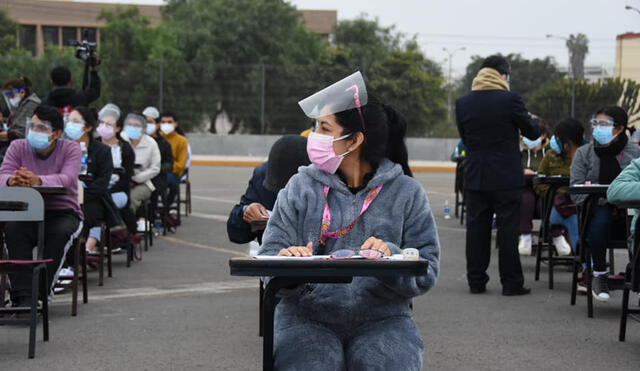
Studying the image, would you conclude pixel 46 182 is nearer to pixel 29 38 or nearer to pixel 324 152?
pixel 324 152

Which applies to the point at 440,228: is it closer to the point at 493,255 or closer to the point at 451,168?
the point at 493,255

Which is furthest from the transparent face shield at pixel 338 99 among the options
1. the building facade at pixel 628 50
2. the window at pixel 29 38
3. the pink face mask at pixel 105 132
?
the window at pixel 29 38

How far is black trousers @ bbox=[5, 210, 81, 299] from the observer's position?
8.81 m

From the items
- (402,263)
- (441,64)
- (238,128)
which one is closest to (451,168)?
(238,128)

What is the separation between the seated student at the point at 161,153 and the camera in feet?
49.3

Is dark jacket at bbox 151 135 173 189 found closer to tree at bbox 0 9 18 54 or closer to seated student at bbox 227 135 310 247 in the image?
seated student at bbox 227 135 310 247

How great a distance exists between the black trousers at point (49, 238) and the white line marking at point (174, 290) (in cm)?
87

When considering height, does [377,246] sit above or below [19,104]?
below

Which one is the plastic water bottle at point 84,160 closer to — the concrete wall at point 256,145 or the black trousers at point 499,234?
the black trousers at point 499,234

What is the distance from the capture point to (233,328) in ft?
27.6

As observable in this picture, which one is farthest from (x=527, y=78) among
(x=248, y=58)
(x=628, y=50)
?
(x=628, y=50)

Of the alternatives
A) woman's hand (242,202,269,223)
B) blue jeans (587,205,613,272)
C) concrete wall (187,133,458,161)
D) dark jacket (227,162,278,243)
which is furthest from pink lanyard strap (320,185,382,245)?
concrete wall (187,133,458,161)

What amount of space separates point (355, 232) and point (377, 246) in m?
0.33

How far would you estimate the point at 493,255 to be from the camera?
13438 millimetres
